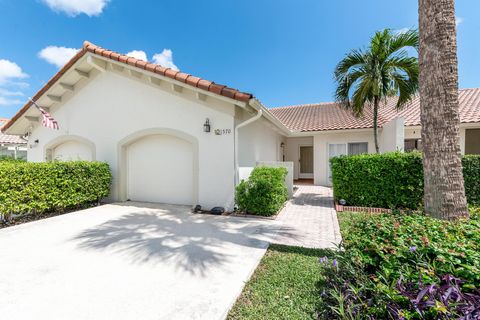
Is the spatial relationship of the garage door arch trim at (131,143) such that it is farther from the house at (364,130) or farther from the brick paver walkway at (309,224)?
the house at (364,130)

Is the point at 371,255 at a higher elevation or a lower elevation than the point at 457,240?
lower

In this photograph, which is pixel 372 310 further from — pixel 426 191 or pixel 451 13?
pixel 451 13

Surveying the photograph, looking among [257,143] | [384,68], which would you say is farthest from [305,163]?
[384,68]

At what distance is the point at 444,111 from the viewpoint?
3.89 m

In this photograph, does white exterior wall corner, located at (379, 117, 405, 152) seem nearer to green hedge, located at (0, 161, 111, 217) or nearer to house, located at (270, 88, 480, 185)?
house, located at (270, 88, 480, 185)

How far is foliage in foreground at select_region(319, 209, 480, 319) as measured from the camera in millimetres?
1867

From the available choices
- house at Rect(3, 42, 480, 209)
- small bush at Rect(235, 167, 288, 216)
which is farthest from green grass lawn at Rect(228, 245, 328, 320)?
house at Rect(3, 42, 480, 209)

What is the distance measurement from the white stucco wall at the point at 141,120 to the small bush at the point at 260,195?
529 mm

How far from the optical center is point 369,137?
13898 mm

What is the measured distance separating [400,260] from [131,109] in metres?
10.1

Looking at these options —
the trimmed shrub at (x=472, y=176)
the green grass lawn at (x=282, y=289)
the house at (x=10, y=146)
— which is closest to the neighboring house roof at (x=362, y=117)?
the trimmed shrub at (x=472, y=176)

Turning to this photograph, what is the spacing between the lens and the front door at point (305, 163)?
741 inches

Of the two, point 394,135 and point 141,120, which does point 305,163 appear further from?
point 141,120

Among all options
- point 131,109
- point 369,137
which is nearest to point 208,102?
point 131,109
